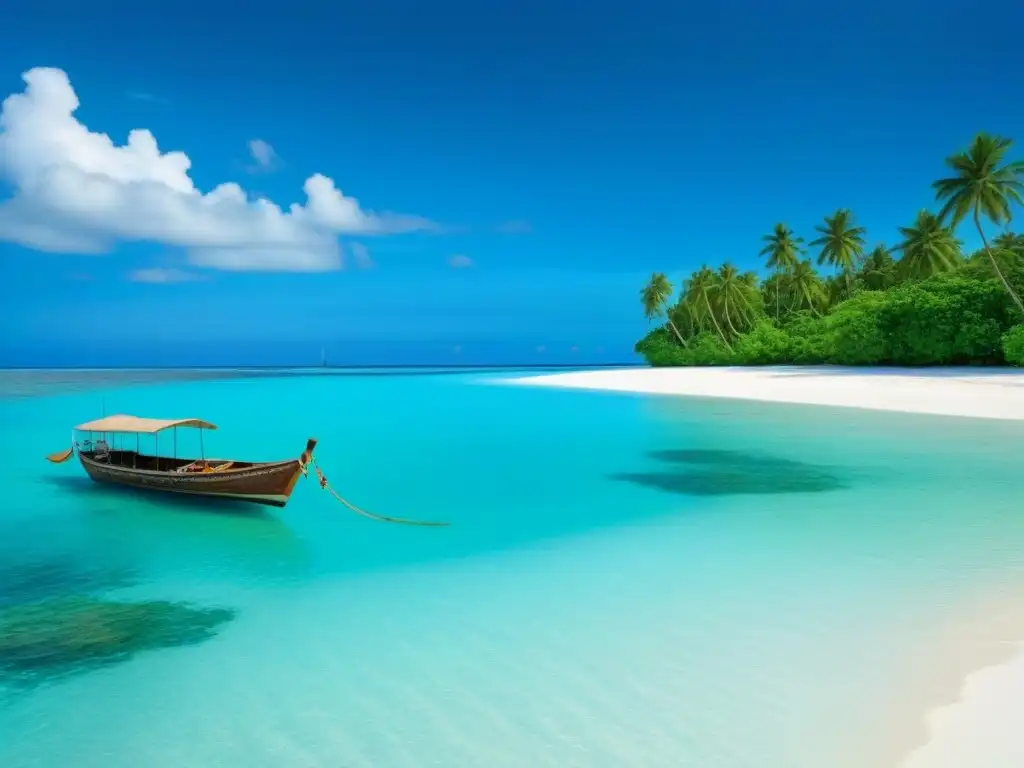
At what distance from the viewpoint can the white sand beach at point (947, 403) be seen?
397 cm

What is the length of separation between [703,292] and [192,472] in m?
59.5

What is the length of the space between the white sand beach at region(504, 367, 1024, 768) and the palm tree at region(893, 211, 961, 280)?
11480 millimetres

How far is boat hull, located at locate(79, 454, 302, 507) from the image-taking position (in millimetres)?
10688

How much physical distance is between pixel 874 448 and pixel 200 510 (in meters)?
14.6

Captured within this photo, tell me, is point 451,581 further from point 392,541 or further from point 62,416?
point 62,416

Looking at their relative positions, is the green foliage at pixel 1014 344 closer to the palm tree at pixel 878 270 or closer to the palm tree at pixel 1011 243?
the palm tree at pixel 1011 243

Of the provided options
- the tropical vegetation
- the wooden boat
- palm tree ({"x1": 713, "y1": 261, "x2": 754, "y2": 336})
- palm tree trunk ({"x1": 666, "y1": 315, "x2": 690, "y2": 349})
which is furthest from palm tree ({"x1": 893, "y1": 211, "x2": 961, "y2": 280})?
the wooden boat

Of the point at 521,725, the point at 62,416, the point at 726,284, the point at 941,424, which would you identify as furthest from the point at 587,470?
the point at 726,284

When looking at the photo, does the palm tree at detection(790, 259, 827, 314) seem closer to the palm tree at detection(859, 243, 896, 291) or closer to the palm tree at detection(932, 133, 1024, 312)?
the palm tree at detection(859, 243, 896, 291)

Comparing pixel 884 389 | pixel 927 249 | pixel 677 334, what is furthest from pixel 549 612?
pixel 677 334

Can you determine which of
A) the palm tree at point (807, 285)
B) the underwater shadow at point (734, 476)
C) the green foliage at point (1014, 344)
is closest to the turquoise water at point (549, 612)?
the underwater shadow at point (734, 476)

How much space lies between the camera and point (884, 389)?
32.3 m

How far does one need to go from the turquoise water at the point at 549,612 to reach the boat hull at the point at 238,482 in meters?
0.35

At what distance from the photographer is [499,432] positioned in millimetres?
23156
